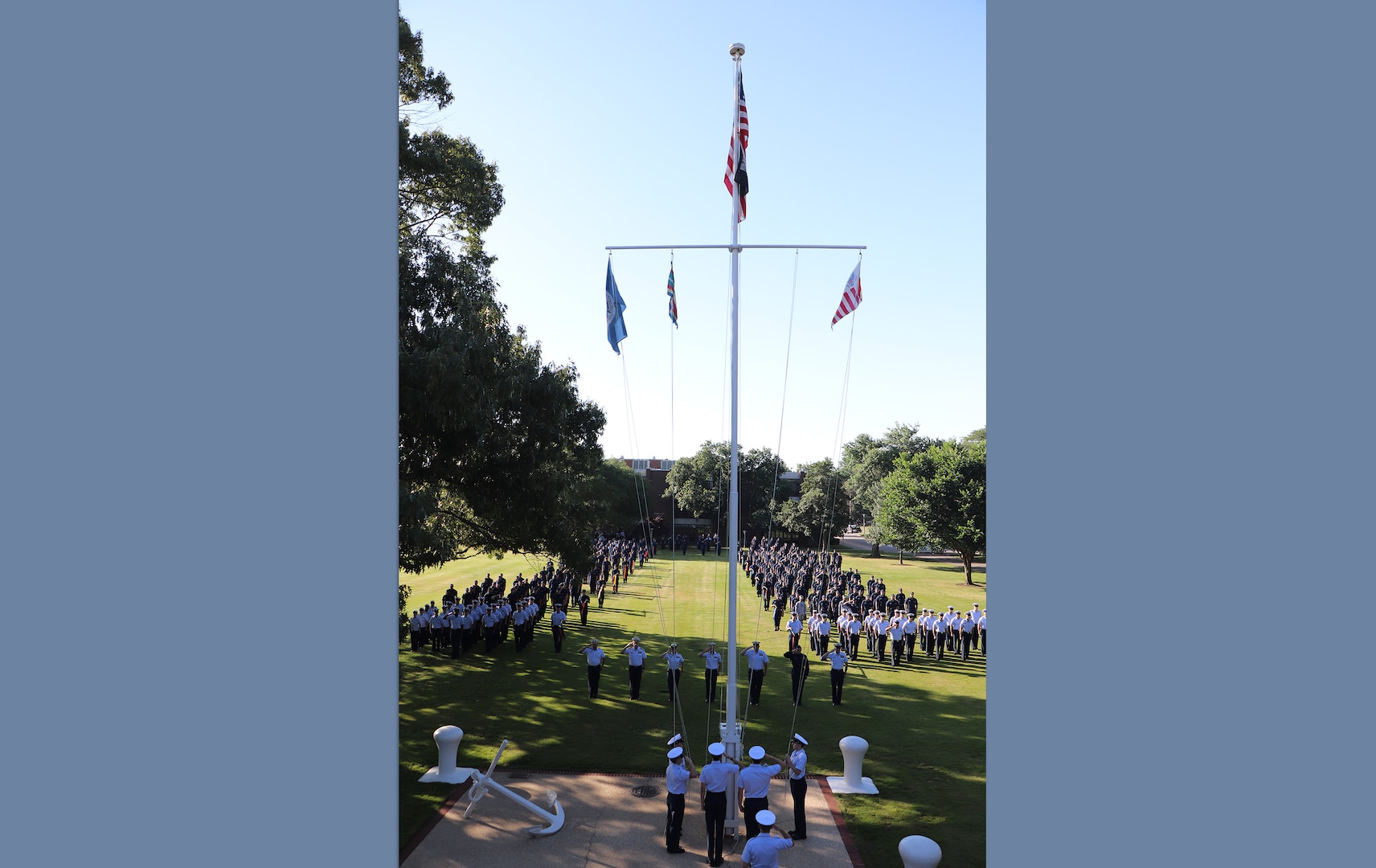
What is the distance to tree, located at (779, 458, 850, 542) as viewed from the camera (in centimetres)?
4741

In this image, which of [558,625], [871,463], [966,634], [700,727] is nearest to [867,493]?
[871,463]

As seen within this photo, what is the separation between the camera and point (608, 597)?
89.8 ft

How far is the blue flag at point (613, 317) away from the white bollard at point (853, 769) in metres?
6.43

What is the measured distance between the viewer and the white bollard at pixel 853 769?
977 cm

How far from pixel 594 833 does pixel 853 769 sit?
381 centimetres

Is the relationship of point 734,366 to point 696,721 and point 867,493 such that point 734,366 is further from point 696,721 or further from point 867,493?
point 867,493

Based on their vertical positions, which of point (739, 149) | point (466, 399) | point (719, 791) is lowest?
point (719, 791)

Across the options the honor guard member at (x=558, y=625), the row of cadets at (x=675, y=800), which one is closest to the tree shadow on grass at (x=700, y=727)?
the honor guard member at (x=558, y=625)

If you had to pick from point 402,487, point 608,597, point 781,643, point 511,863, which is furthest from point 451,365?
point 608,597

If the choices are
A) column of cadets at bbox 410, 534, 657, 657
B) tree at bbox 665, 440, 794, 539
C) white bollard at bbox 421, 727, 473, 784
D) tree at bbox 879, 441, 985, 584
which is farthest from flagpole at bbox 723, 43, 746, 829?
tree at bbox 665, 440, 794, 539

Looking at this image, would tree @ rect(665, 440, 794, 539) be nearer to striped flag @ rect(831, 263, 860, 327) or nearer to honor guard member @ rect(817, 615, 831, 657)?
honor guard member @ rect(817, 615, 831, 657)

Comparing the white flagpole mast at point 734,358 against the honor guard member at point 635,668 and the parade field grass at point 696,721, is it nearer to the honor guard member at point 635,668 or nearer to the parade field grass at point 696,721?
the parade field grass at point 696,721

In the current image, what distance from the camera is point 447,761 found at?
10031mm

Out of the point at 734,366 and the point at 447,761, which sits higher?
the point at 734,366
